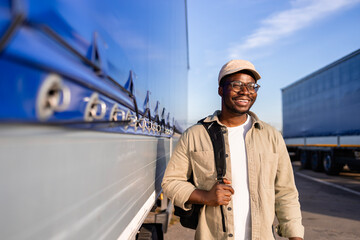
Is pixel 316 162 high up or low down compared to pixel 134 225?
down

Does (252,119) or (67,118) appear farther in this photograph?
(252,119)

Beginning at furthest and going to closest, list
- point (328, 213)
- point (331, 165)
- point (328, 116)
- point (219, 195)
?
point (328, 116) < point (331, 165) < point (328, 213) < point (219, 195)

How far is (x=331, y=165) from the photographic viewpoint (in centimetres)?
1227

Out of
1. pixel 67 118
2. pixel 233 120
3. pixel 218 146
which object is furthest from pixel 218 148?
pixel 67 118

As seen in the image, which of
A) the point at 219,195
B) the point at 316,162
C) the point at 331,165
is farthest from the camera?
the point at 316,162

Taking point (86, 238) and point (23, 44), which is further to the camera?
point (86, 238)

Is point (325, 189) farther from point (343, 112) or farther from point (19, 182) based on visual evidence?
point (19, 182)

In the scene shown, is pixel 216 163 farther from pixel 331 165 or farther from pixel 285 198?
pixel 331 165

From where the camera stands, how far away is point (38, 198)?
63 cm

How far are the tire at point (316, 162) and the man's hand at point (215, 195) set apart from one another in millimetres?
13205

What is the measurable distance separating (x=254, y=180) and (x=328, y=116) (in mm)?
12066

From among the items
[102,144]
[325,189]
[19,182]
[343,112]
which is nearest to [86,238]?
[102,144]

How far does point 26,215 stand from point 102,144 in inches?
18.3

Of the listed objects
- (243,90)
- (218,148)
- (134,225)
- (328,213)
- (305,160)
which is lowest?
(328,213)
